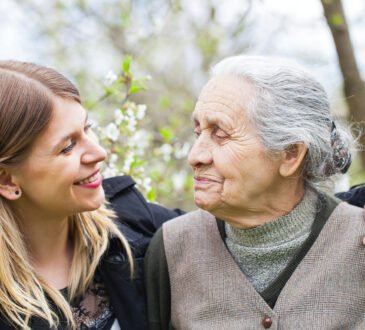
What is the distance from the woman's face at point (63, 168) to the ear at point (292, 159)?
0.66 m

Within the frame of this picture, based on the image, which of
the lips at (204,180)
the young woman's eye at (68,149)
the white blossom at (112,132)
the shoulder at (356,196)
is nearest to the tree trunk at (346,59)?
the shoulder at (356,196)

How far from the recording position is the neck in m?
2.35

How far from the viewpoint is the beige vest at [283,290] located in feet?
7.33

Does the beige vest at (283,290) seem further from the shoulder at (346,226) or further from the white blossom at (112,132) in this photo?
the white blossom at (112,132)

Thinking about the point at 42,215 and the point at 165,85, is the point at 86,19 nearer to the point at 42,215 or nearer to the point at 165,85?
the point at 165,85

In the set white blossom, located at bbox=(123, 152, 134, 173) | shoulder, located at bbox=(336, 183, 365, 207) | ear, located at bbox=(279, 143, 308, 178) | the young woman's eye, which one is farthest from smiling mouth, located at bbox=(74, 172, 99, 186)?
shoulder, located at bbox=(336, 183, 365, 207)

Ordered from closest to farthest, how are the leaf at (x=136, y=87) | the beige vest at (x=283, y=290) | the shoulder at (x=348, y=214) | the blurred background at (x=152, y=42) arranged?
the beige vest at (x=283, y=290) → the shoulder at (x=348, y=214) → the leaf at (x=136, y=87) → the blurred background at (x=152, y=42)

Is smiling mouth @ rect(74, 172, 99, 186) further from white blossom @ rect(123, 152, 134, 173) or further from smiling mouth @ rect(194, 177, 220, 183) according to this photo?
white blossom @ rect(123, 152, 134, 173)

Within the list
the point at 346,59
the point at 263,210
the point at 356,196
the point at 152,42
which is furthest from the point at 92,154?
the point at 152,42

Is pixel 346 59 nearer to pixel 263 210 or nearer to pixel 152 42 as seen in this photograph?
pixel 263 210

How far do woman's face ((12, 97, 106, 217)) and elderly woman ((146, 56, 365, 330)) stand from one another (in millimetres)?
380

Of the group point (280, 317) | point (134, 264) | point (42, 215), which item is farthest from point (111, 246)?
point (280, 317)

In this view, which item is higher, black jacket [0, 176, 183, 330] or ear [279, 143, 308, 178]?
ear [279, 143, 308, 178]

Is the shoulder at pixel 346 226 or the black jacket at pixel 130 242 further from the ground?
the shoulder at pixel 346 226
